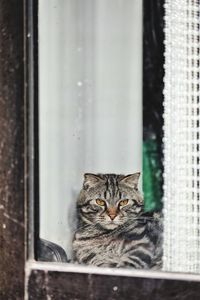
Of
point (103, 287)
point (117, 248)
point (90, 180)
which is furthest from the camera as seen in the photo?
point (90, 180)

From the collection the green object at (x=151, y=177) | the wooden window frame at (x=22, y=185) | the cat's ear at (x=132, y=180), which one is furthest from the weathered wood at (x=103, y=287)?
the cat's ear at (x=132, y=180)

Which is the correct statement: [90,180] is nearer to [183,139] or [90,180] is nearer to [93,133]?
[93,133]

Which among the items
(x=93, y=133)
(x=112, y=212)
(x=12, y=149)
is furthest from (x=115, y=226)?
(x=12, y=149)

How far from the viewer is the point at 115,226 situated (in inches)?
45.6

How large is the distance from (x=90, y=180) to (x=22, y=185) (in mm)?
269

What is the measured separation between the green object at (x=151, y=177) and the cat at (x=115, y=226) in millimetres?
24

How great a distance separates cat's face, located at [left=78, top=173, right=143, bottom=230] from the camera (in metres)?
1.18

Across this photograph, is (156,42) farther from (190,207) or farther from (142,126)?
(190,207)

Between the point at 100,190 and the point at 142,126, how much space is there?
7.0 inches

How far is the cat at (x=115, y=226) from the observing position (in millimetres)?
1004

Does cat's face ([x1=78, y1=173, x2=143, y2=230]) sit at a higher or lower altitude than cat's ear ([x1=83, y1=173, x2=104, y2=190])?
lower

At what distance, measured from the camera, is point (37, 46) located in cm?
96

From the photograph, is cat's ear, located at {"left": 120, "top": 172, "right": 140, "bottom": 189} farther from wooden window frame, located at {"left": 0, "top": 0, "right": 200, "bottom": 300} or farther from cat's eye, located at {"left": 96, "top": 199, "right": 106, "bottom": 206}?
wooden window frame, located at {"left": 0, "top": 0, "right": 200, "bottom": 300}

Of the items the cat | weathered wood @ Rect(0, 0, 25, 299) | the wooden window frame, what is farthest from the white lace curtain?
weathered wood @ Rect(0, 0, 25, 299)
